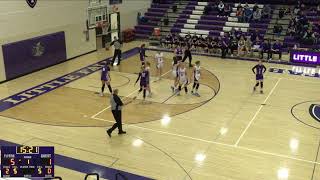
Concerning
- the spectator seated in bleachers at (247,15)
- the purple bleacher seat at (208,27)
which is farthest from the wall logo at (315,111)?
the purple bleacher seat at (208,27)

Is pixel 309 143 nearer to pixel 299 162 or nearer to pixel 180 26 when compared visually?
pixel 299 162

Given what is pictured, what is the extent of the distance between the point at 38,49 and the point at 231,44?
11801mm

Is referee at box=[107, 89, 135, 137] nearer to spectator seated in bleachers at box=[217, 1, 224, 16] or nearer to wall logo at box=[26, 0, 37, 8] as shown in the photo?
wall logo at box=[26, 0, 37, 8]

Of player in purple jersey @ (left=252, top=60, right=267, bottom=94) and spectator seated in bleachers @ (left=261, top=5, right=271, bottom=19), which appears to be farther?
spectator seated in bleachers @ (left=261, top=5, right=271, bottom=19)

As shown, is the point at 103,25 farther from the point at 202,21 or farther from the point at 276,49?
the point at 276,49

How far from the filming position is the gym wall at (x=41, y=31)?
19.5 m

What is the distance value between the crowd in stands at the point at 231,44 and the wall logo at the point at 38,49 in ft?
28.2

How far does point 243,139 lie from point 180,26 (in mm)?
18747

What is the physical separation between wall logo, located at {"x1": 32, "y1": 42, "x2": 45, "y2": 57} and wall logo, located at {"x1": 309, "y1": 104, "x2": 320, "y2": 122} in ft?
46.9

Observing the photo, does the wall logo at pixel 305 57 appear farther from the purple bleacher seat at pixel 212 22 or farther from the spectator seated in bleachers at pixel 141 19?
the spectator seated in bleachers at pixel 141 19

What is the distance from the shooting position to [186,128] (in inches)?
537

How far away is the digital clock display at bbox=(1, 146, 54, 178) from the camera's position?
8438 mm

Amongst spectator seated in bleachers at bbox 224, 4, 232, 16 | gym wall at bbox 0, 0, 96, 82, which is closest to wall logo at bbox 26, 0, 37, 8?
gym wall at bbox 0, 0, 96, 82

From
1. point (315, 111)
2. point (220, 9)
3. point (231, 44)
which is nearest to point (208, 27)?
point (220, 9)
